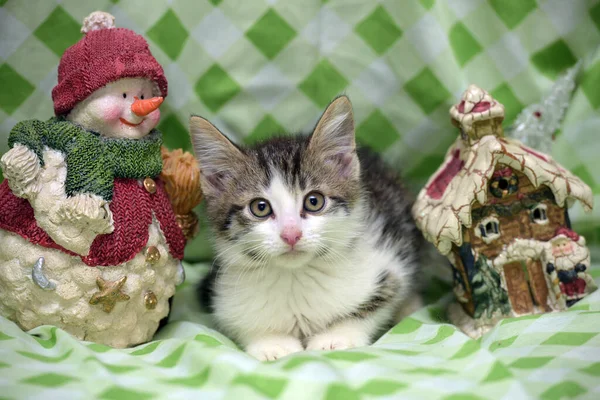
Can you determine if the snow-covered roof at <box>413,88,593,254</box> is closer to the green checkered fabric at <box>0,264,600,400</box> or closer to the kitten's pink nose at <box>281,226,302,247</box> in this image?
the green checkered fabric at <box>0,264,600,400</box>

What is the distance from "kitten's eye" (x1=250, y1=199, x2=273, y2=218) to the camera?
1362mm

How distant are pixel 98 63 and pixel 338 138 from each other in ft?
1.97

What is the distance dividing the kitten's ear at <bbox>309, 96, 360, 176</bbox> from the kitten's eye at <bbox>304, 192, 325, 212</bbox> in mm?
129

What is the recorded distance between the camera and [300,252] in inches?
51.6

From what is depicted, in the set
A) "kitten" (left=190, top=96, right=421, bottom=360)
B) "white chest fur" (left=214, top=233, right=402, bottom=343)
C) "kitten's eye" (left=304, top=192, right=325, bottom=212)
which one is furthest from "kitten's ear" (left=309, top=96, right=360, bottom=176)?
"white chest fur" (left=214, top=233, right=402, bottom=343)

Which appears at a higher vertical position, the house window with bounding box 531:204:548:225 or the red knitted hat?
the red knitted hat

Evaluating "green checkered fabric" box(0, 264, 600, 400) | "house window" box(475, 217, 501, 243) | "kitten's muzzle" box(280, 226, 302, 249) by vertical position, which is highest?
"kitten's muzzle" box(280, 226, 302, 249)

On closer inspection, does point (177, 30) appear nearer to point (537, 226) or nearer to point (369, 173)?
point (369, 173)

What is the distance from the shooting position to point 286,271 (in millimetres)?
1451

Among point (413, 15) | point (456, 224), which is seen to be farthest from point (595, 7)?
point (456, 224)

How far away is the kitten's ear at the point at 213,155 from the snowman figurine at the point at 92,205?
0.10 m

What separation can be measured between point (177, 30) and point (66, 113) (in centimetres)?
56

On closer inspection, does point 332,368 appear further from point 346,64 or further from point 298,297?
point 346,64

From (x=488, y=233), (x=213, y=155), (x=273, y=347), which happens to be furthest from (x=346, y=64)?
(x=273, y=347)
